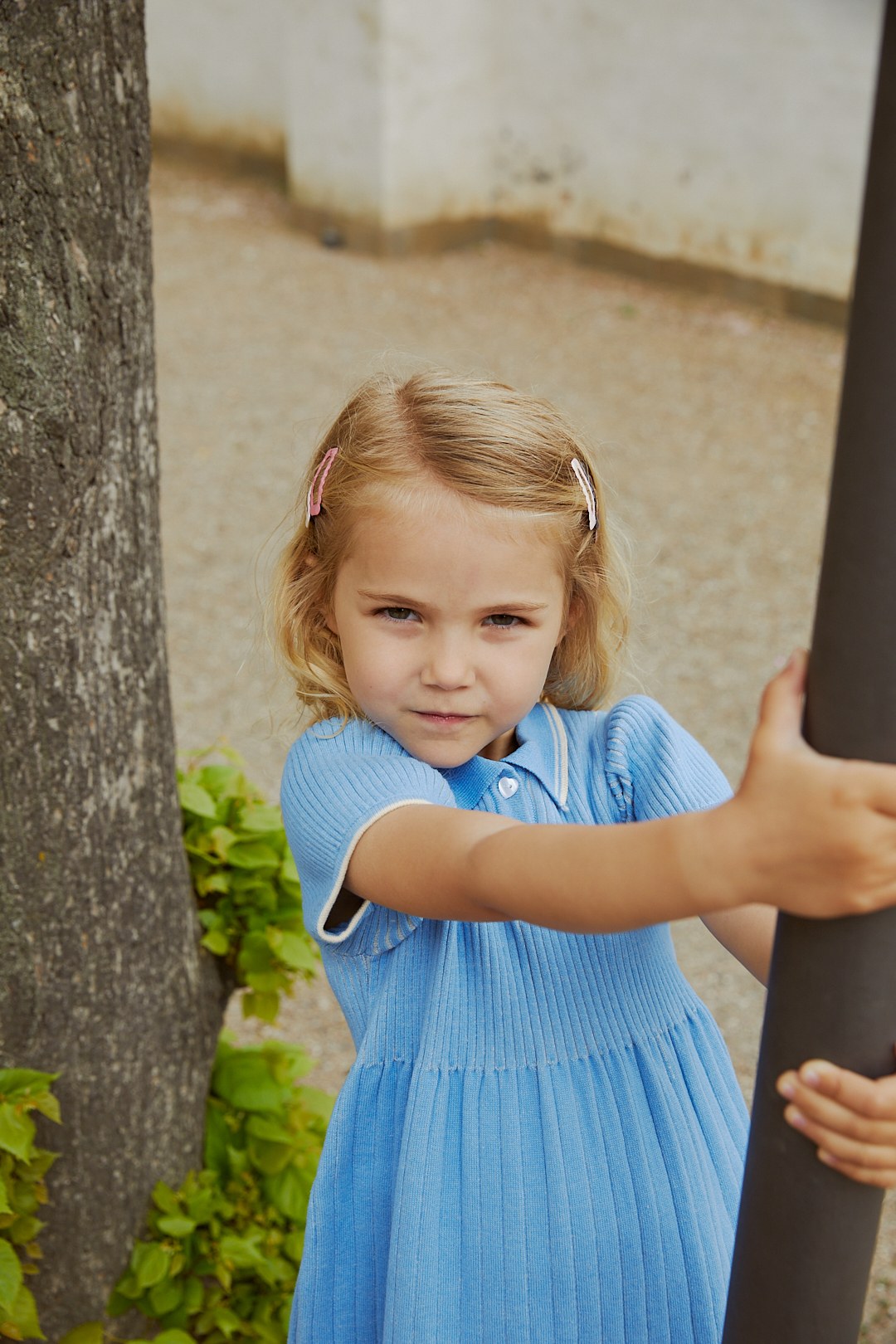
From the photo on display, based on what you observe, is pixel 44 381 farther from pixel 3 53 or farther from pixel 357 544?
pixel 357 544

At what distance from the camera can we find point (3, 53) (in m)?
1.75

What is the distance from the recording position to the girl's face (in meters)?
1.61

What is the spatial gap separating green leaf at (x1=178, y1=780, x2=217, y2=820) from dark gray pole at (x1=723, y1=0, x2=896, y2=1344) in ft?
5.19

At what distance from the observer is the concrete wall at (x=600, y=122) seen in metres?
8.69

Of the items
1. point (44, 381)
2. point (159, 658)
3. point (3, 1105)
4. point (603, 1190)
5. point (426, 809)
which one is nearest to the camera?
point (426, 809)

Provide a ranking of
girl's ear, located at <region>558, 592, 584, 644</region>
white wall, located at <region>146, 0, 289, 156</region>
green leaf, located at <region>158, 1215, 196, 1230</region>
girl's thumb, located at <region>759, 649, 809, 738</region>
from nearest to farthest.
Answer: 1. girl's thumb, located at <region>759, 649, 809, 738</region>
2. girl's ear, located at <region>558, 592, 584, 644</region>
3. green leaf, located at <region>158, 1215, 196, 1230</region>
4. white wall, located at <region>146, 0, 289, 156</region>

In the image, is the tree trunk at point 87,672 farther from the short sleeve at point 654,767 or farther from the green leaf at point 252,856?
the short sleeve at point 654,767

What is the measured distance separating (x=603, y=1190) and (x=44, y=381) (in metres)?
1.25

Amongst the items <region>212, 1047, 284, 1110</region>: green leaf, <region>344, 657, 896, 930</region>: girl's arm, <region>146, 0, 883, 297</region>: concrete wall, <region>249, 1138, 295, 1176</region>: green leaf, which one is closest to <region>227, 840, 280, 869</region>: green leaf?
<region>212, 1047, 284, 1110</region>: green leaf

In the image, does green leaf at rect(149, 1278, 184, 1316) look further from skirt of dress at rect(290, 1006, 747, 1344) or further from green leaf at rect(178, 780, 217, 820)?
skirt of dress at rect(290, 1006, 747, 1344)

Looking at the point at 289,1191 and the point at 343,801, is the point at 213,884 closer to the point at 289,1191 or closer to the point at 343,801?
the point at 289,1191

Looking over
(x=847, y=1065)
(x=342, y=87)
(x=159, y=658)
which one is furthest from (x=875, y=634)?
(x=342, y=87)

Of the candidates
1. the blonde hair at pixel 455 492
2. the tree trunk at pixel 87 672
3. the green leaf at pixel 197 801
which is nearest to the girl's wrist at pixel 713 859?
the blonde hair at pixel 455 492

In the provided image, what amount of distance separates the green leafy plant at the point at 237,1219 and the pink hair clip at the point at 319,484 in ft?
4.49
